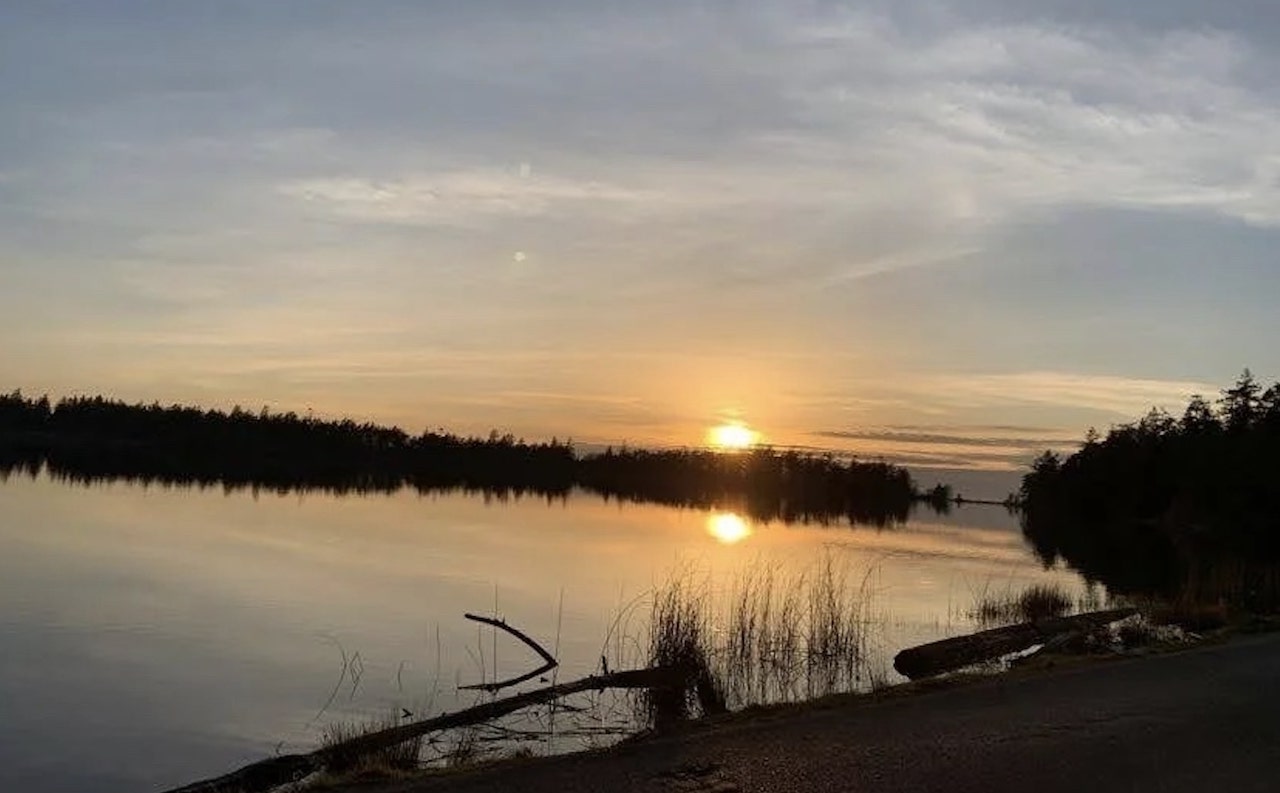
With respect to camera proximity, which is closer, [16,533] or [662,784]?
[662,784]

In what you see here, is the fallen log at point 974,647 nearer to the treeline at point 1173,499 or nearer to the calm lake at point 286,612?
the calm lake at point 286,612

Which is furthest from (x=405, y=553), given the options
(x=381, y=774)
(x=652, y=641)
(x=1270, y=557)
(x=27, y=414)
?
(x=27, y=414)

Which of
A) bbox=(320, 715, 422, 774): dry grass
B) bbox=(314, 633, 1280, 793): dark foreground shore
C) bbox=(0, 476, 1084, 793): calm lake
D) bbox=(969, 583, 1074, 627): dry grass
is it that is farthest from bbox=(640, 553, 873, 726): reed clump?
bbox=(969, 583, 1074, 627): dry grass

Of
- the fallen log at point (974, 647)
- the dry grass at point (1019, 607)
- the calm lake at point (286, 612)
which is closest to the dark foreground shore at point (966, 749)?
the calm lake at point (286, 612)

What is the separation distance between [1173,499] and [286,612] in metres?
95.1

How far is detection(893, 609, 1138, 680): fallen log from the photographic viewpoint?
19.0 metres

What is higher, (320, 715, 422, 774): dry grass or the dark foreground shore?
the dark foreground shore

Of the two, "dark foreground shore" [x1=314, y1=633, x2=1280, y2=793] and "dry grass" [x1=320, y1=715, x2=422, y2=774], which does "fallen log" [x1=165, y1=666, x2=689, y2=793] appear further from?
"dark foreground shore" [x1=314, y1=633, x2=1280, y2=793]

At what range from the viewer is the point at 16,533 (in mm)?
37156

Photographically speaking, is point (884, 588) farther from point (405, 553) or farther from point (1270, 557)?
point (1270, 557)

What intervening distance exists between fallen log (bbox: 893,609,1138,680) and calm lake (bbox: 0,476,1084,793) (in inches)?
27.3

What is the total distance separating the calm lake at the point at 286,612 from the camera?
14.5 meters

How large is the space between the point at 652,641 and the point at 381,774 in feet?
28.3

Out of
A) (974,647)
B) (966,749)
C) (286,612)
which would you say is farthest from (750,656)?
(286,612)
